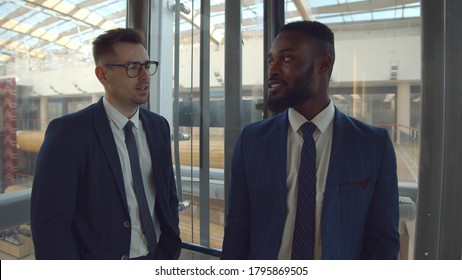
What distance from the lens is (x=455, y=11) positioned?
5.49 feet

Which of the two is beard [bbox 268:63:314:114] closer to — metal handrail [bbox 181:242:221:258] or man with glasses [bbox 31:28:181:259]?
man with glasses [bbox 31:28:181:259]

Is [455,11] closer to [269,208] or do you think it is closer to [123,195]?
[269,208]

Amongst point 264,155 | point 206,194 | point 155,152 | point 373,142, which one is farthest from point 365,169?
point 206,194

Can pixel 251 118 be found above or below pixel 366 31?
below

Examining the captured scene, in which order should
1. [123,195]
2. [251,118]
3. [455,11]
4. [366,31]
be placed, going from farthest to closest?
1. [251,118]
2. [366,31]
3. [455,11]
4. [123,195]

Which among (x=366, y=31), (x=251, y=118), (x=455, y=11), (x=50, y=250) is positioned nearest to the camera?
(x=50, y=250)

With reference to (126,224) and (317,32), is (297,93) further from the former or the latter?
(126,224)

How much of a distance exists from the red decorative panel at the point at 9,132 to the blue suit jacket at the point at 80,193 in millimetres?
1085

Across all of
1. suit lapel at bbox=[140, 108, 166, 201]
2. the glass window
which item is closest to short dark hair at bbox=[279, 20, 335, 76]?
suit lapel at bbox=[140, 108, 166, 201]

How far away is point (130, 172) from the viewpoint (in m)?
1.60

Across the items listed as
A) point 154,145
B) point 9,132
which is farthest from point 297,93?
point 9,132

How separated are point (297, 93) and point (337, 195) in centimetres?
42

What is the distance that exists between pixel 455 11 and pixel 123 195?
180 centimetres

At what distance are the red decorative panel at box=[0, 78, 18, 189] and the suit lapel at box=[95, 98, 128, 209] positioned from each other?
115 centimetres
